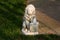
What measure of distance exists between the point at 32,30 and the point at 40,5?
11.3 feet

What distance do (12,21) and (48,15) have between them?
1657 millimetres

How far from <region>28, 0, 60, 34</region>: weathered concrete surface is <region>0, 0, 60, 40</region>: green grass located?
563 millimetres

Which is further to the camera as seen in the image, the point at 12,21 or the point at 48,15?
the point at 48,15

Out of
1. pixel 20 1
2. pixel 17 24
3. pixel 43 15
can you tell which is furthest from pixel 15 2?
pixel 17 24

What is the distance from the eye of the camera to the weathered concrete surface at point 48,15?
28.5ft

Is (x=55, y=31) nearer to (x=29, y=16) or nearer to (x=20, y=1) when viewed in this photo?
(x=29, y=16)

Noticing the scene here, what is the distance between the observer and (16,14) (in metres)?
10.1

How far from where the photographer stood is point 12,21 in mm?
9211

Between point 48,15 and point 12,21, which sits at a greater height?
point 48,15

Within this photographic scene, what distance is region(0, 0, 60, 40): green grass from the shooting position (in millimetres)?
8000

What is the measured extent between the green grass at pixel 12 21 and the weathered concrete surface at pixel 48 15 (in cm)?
56

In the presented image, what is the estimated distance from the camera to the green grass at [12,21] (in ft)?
26.2

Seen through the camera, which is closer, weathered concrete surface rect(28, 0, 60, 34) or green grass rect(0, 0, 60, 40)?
green grass rect(0, 0, 60, 40)

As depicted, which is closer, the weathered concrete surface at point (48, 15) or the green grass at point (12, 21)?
the green grass at point (12, 21)
